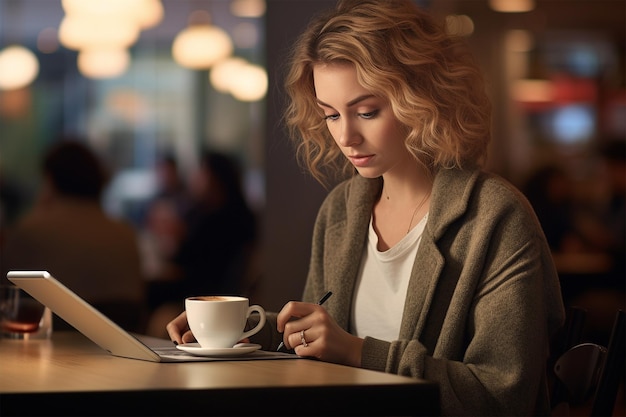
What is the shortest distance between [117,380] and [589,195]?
874 centimetres

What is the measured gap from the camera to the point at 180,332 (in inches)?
76.4

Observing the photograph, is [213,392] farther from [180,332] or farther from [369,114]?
[369,114]

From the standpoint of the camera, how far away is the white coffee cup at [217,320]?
5.53 feet

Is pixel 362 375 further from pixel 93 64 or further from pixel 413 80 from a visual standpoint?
pixel 93 64

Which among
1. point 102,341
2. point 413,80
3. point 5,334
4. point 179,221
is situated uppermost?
point 413,80

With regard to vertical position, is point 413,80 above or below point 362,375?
above

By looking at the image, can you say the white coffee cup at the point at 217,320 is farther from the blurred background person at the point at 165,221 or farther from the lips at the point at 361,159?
the blurred background person at the point at 165,221

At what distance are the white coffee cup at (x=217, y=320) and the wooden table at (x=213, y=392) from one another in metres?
0.16

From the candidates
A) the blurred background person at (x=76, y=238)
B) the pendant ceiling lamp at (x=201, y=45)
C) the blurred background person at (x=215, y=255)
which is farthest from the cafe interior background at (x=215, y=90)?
the blurred background person at (x=76, y=238)

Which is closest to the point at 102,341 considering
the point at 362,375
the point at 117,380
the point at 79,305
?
the point at 79,305

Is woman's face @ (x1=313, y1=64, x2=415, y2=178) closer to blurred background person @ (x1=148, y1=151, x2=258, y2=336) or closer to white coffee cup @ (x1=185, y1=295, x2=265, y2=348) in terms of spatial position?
white coffee cup @ (x1=185, y1=295, x2=265, y2=348)

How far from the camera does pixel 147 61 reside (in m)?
11.5

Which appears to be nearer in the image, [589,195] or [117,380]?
[117,380]

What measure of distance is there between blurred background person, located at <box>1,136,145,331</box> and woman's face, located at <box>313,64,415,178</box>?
2.57 m
